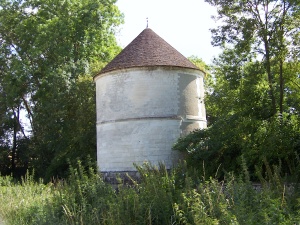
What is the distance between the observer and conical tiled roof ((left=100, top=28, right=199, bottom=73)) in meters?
18.3

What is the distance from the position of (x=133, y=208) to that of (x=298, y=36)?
32.0 feet

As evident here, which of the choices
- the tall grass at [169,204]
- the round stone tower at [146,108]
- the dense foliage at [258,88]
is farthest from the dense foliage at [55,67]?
the tall grass at [169,204]

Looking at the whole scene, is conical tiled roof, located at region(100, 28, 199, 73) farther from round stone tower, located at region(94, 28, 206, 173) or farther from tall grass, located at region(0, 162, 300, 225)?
tall grass, located at region(0, 162, 300, 225)

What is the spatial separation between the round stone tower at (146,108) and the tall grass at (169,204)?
926cm

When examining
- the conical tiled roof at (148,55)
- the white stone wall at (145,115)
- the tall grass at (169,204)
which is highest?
the conical tiled roof at (148,55)

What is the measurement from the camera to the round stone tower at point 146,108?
17.9 meters

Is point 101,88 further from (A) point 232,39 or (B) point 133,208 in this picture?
(B) point 133,208

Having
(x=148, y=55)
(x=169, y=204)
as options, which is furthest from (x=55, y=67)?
(x=169, y=204)

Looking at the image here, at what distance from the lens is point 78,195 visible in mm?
7668

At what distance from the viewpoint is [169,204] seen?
6176mm

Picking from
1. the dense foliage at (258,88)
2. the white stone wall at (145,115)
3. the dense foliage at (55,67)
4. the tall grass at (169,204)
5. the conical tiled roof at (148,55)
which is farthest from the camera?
the dense foliage at (55,67)

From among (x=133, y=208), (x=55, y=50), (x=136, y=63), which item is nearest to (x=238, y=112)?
(x=136, y=63)

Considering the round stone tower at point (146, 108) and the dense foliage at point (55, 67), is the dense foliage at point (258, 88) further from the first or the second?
the dense foliage at point (55, 67)

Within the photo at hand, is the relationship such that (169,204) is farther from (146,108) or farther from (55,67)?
(55,67)
